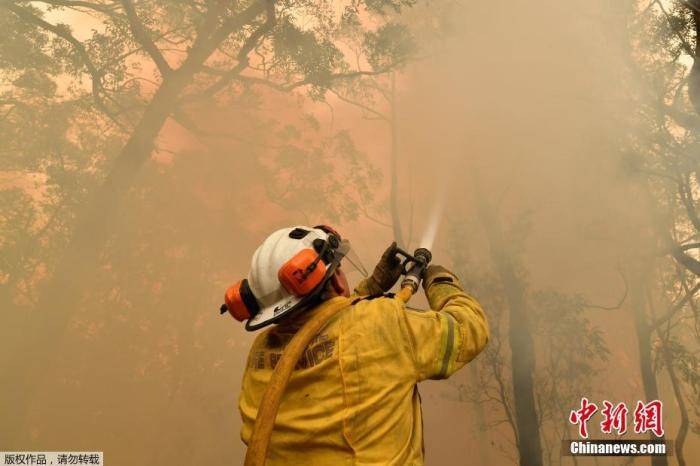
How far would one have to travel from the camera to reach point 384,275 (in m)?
1.88

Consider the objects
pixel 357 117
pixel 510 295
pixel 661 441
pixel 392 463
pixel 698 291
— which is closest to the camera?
pixel 392 463

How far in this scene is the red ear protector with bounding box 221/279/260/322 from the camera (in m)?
1.46

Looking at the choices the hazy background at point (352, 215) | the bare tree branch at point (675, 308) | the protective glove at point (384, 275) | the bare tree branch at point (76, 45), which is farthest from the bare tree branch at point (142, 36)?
the bare tree branch at point (675, 308)

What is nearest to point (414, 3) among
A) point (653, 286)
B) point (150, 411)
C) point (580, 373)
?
point (653, 286)

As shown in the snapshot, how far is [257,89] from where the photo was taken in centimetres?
488

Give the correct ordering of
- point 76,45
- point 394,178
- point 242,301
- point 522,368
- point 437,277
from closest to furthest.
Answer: point 242,301, point 437,277, point 522,368, point 76,45, point 394,178

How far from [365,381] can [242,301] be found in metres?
0.51

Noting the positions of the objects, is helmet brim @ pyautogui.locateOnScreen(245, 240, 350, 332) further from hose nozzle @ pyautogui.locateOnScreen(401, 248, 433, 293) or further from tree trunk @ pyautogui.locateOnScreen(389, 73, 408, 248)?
tree trunk @ pyautogui.locateOnScreen(389, 73, 408, 248)

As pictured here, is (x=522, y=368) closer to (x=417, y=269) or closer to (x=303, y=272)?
(x=417, y=269)

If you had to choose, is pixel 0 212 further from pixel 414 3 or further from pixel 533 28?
pixel 533 28

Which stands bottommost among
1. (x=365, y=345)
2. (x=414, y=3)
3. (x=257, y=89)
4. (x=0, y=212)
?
(x=365, y=345)

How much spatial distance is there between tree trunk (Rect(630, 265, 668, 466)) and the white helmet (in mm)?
3370

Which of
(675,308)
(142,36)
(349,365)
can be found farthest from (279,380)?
(142,36)

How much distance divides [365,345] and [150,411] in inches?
155
